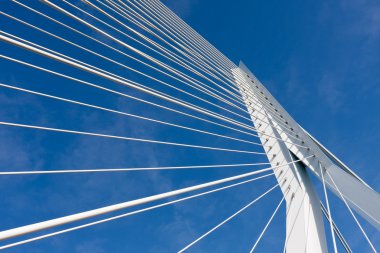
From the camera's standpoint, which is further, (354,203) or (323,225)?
(323,225)

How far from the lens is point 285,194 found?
3240 millimetres

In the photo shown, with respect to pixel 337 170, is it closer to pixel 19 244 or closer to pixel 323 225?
pixel 323 225

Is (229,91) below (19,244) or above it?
above

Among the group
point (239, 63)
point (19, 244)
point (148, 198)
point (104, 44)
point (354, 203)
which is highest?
point (239, 63)

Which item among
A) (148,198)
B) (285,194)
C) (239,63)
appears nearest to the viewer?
(148,198)

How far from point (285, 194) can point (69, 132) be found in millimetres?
2157

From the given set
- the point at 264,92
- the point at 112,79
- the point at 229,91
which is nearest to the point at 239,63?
the point at 264,92

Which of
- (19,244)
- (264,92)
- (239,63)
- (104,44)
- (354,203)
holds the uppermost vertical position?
(239,63)

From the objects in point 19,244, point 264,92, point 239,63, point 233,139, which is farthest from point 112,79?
point 239,63

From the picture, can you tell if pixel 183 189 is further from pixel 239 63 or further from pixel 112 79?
pixel 239 63

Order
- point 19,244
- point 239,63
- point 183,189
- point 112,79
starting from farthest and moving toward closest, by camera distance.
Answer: point 239,63
point 112,79
point 183,189
point 19,244

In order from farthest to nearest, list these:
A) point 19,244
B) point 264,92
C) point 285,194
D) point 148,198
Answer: point 264,92
point 285,194
point 148,198
point 19,244

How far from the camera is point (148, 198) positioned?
1479 millimetres

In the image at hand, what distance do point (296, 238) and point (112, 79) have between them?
6.23 ft
